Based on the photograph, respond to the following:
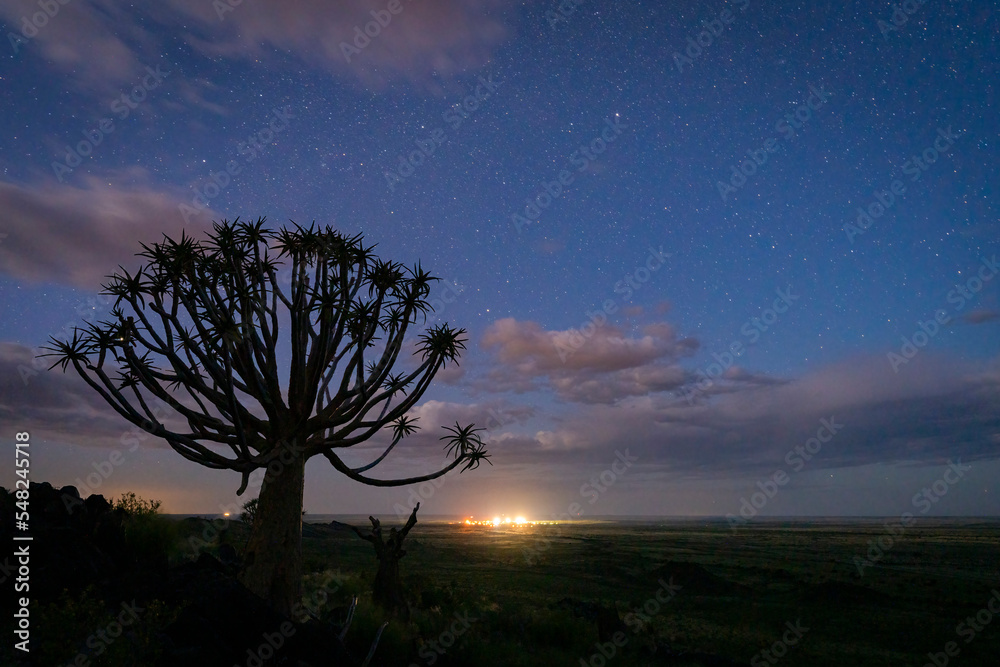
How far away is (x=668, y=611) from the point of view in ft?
88.4

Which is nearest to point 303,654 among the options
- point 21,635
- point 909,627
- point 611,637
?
point 21,635

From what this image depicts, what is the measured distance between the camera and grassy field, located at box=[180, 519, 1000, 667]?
14.1 metres

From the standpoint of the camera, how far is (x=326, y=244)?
12648mm

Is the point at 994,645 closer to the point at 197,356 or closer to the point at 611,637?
the point at 611,637

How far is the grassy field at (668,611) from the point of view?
14101mm
